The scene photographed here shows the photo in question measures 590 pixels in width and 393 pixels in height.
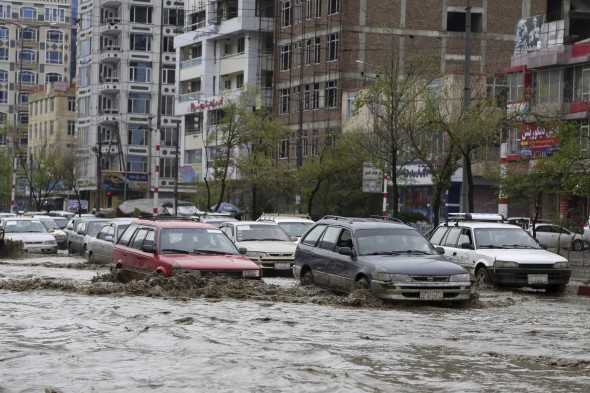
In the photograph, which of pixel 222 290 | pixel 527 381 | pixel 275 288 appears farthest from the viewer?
pixel 275 288

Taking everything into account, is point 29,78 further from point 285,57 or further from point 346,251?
point 346,251

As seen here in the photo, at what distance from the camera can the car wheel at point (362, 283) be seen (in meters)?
20.3

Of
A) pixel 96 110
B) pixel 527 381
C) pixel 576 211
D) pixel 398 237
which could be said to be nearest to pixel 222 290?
pixel 398 237

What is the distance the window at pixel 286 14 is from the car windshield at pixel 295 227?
139 ft

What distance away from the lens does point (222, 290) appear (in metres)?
20.9

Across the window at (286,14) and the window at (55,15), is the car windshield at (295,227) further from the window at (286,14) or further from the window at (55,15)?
the window at (55,15)

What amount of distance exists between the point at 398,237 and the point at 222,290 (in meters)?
3.33

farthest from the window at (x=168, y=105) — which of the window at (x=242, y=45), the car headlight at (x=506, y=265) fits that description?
the car headlight at (x=506, y=265)

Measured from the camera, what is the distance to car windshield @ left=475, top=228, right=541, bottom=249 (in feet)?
86.6

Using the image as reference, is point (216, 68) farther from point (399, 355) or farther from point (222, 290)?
point (399, 355)

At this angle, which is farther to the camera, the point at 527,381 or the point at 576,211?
the point at 576,211

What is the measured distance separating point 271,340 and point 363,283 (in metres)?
5.37

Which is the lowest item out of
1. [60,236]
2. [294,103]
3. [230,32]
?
[60,236]

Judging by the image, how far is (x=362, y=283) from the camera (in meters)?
20.6
